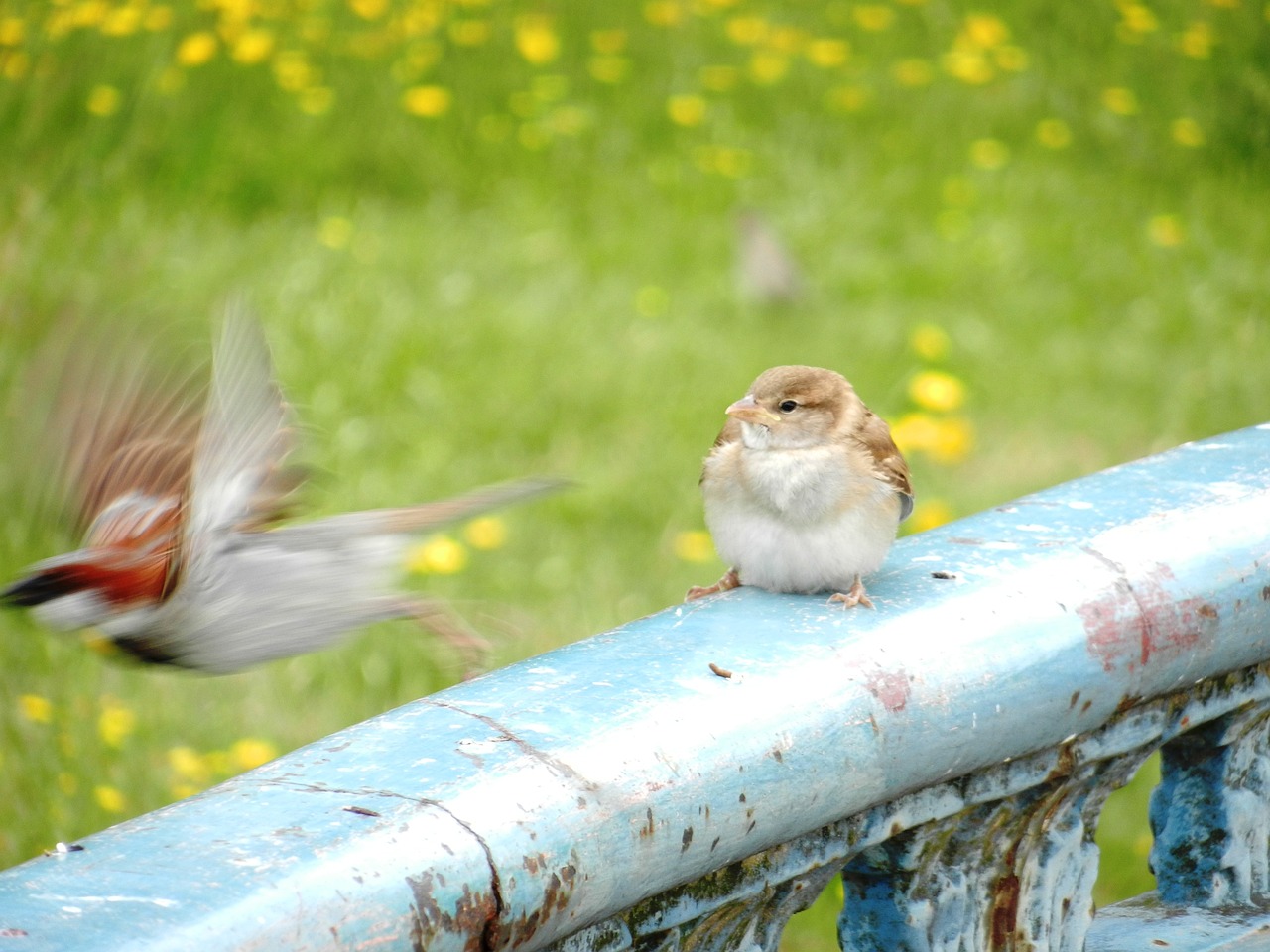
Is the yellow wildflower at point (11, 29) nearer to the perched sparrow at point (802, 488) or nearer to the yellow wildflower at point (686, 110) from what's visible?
the perched sparrow at point (802, 488)

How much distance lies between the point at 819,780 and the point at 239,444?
115 centimetres

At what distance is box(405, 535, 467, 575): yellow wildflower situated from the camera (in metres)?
4.12

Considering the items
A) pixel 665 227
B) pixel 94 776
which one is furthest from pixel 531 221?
pixel 94 776

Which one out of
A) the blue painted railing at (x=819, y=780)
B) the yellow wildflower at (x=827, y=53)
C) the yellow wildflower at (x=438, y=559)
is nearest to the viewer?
the blue painted railing at (x=819, y=780)

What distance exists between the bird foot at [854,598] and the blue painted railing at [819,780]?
0.02 metres

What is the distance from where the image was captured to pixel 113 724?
10.9 ft

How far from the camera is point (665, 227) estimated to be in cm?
633

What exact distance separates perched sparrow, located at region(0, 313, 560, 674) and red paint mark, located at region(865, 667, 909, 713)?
2.92 feet

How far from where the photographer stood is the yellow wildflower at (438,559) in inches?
162

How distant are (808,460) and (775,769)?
111 centimetres

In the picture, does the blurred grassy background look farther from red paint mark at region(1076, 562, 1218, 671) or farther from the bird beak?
red paint mark at region(1076, 562, 1218, 671)

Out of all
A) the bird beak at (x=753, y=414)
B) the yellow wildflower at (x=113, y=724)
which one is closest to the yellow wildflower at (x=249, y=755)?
the yellow wildflower at (x=113, y=724)

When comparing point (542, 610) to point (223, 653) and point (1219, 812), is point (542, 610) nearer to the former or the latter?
point (223, 653)

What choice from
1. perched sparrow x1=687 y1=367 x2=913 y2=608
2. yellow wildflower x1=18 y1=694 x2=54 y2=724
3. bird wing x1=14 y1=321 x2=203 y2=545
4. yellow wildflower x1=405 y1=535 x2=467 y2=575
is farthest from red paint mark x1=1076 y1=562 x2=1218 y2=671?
yellow wildflower x1=405 y1=535 x2=467 y2=575
